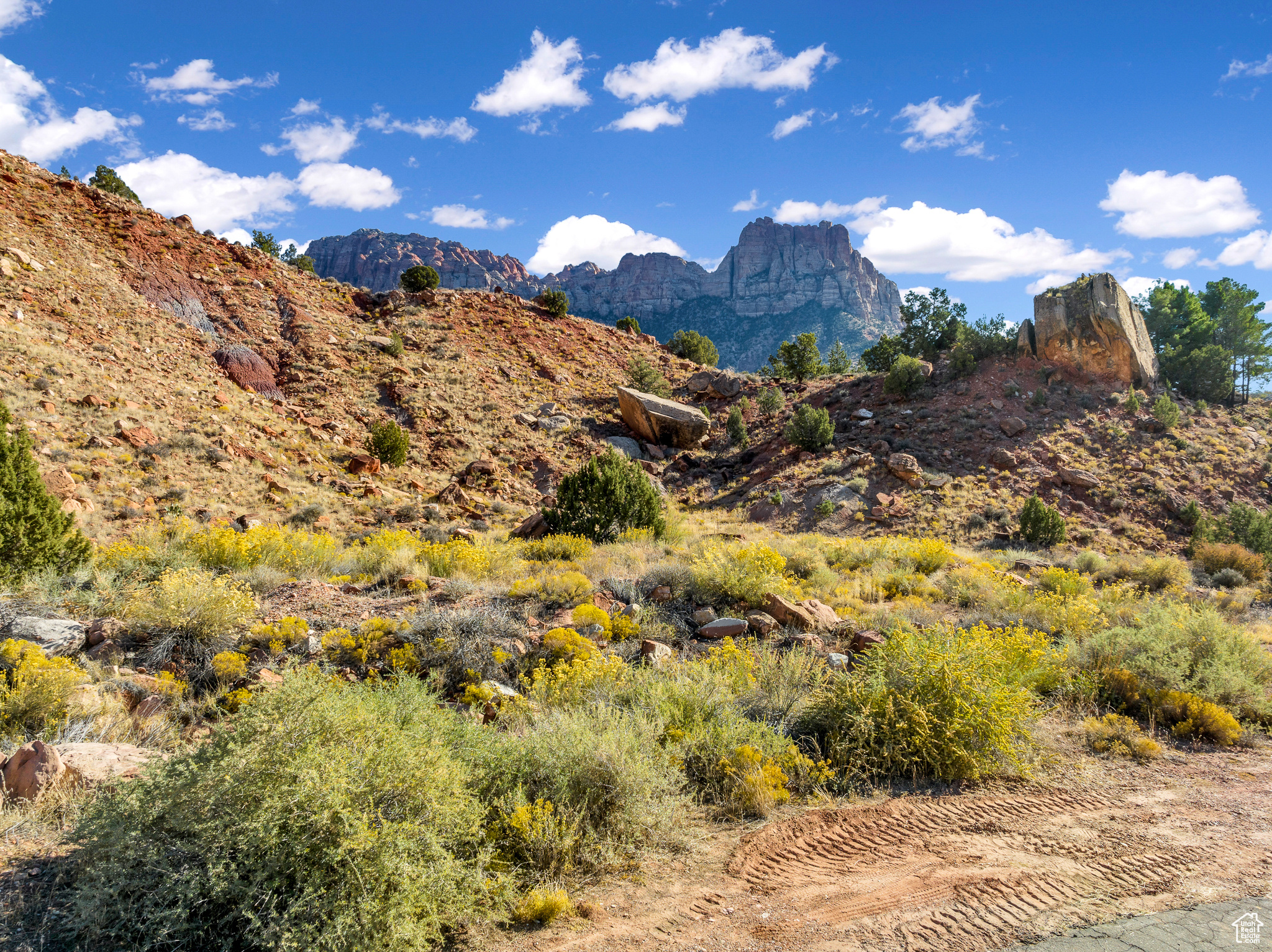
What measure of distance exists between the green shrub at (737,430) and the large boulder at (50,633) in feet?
76.7

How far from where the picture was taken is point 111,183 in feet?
88.3

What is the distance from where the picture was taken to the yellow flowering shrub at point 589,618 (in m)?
7.26

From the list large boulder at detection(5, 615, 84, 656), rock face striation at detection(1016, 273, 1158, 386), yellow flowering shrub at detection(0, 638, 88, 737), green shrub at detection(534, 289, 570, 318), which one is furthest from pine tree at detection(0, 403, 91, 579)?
rock face striation at detection(1016, 273, 1158, 386)

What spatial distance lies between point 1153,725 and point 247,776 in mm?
8150

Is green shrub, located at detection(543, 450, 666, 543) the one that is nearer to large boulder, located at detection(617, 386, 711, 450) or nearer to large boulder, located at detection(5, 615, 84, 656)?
large boulder, located at detection(5, 615, 84, 656)

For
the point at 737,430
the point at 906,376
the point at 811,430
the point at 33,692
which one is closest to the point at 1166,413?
the point at 906,376

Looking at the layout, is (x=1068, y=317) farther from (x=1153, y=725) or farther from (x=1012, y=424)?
(x=1153, y=725)

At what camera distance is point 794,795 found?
16.1ft

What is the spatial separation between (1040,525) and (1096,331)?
45.0ft

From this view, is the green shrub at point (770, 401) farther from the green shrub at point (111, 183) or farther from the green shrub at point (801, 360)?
the green shrub at point (111, 183)

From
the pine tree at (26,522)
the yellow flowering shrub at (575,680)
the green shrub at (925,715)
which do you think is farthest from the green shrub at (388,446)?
the green shrub at (925,715)

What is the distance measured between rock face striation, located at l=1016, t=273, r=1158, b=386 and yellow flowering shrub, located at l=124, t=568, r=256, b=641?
31.2m

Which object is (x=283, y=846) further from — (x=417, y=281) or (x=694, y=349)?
(x=694, y=349)

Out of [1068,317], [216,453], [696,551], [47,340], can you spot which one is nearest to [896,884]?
[696,551]
